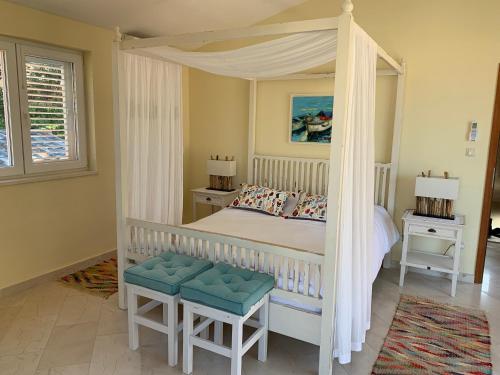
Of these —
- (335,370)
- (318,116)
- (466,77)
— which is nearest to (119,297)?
(335,370)

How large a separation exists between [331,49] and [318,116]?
1922mm

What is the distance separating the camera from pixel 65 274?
370cm

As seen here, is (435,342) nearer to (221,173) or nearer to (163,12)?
(221,173)

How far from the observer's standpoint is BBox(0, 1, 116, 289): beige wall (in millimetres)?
3191

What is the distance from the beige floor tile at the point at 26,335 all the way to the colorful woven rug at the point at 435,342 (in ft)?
7.52

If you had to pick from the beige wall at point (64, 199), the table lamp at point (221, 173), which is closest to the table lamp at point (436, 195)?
the table lamp at point (221, 173)

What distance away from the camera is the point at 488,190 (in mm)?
A: 3561

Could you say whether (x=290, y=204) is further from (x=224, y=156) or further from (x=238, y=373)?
(x=238, y=373)

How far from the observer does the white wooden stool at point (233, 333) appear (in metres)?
2.11

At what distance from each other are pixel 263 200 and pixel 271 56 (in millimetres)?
1773

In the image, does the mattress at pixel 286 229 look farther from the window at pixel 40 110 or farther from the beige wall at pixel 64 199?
the window at pixel 40 110

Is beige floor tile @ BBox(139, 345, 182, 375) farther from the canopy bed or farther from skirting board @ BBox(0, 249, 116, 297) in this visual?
skirting board @ BBox(0, 249, 116, 297)

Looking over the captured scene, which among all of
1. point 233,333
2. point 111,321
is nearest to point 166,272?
point 233,333

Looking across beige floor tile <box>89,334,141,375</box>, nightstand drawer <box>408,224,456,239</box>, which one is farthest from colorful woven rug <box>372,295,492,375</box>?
beige floor tile <box>89,334,141,375</box>
